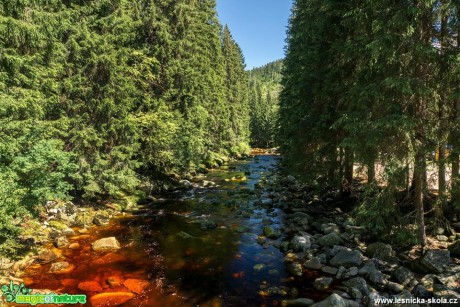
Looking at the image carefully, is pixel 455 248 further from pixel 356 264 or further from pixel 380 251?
pixel 356 264

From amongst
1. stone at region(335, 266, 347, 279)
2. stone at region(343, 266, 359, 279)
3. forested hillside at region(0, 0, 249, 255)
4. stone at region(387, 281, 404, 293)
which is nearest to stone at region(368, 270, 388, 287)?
stone at region(387, 281, 404, 293)

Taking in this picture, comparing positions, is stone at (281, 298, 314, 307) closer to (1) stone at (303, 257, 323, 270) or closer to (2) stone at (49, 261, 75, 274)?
(1) stone at (303, 257, 323, 270)

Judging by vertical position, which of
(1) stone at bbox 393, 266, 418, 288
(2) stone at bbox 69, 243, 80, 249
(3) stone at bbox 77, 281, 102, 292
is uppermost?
(1) stone at bbox 393, 266, 418, 288

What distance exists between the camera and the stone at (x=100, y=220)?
15.1 meters

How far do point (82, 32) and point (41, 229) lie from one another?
980cm

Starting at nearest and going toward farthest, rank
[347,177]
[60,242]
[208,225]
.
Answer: [60,242] → [208,225] → [347,177]

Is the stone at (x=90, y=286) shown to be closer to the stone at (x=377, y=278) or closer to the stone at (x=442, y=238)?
the stone at (x=377, y=278)

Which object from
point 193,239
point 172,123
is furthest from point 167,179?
point 193,239

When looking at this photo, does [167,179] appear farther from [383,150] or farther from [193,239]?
[383,150]

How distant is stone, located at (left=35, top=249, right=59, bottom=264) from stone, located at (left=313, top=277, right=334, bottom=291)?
31.1ft

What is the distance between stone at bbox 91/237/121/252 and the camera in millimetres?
12073

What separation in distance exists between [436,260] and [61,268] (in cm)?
1238

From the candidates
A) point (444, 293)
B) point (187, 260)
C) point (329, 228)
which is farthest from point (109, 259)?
point (444, 293)

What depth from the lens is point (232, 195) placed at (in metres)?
21.9
